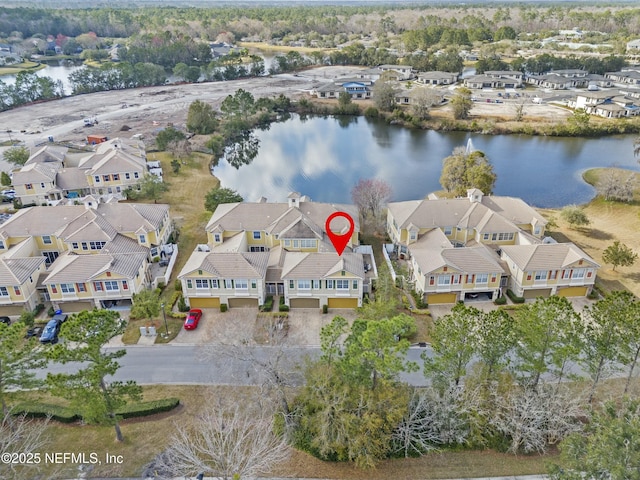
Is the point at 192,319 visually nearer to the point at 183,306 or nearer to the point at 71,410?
the point at 183,306

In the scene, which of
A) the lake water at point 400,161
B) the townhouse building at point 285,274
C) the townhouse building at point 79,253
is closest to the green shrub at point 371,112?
the lake water at point 400,161

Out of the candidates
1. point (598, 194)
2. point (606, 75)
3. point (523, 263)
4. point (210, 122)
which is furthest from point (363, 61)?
point (523, 263)

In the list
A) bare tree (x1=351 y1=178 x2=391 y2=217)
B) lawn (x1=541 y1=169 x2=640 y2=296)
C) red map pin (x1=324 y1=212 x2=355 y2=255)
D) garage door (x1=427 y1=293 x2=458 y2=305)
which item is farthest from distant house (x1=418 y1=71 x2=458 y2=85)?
garage door (x1=427 y1=293 x2=458 y2=305)

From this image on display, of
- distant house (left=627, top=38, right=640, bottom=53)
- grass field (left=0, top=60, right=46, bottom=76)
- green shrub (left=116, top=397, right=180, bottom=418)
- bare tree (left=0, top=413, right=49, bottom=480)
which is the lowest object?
green shrub (left=116, top=397, right=180, bottom=418)

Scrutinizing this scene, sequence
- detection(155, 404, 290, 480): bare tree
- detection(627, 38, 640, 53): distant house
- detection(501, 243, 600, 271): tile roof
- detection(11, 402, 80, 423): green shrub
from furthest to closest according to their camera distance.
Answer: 1. detection(627, 38, 640, 53): distant house
2. detection(501, 243, 600, 271): tile roof
3. detection(11, 402, 80, 423): green shrub
4. detection(155, 404, 290, 480): bare tree

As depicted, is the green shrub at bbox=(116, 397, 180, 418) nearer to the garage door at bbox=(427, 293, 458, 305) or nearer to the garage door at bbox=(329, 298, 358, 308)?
the garage door at bbox=(329, 298, 358, 308)

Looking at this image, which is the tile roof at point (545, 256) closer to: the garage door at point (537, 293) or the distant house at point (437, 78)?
the garage door at point (537, 293)

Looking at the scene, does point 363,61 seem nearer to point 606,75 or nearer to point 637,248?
point 606,75
